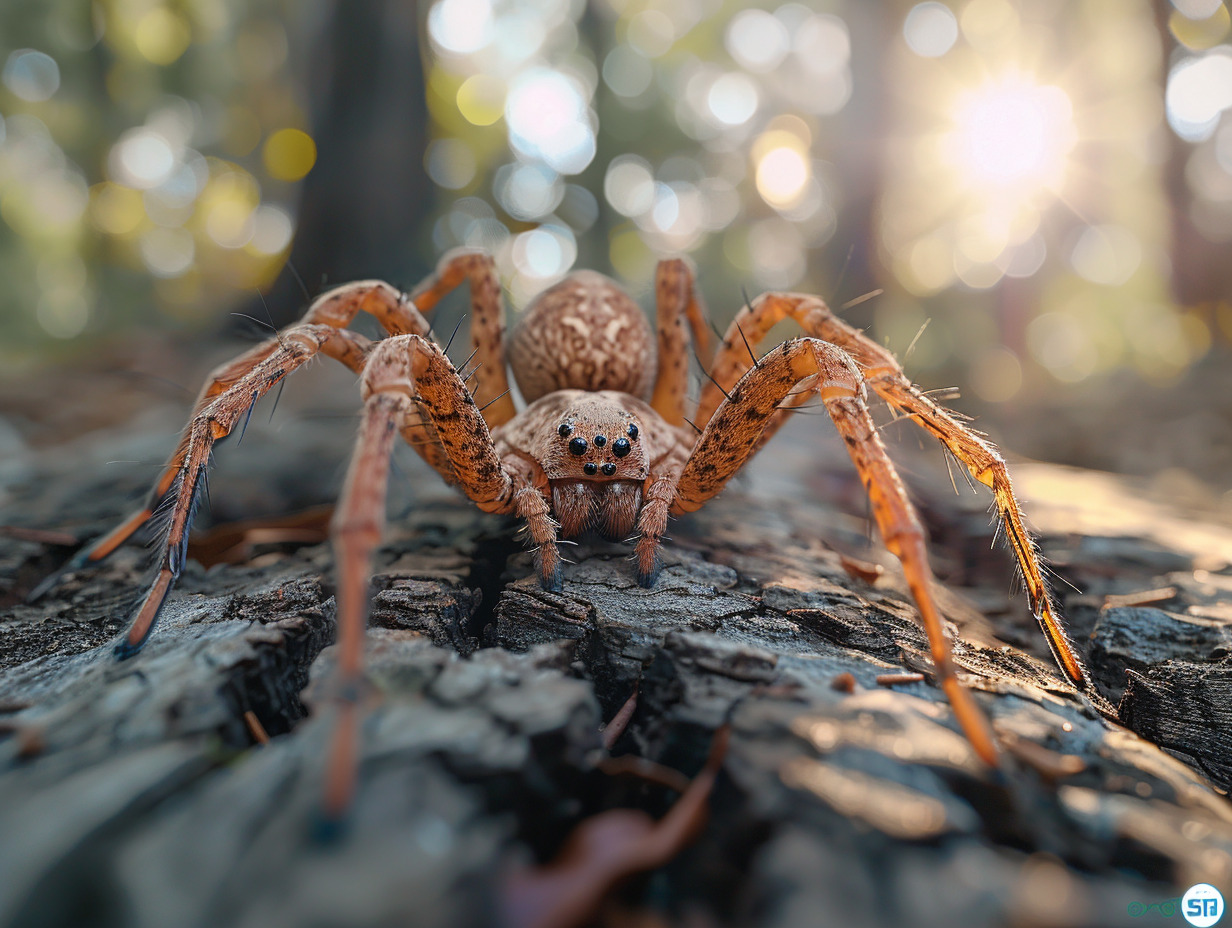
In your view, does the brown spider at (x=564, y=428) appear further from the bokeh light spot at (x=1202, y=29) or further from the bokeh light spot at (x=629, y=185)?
the bokeh light spot at (x=629, y=185)

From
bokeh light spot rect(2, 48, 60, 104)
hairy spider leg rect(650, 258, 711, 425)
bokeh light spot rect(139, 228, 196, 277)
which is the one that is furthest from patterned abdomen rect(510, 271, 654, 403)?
bokeh light spot rect(139, 228, 196, 277)

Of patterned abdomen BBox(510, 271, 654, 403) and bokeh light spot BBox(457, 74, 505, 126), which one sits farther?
bokeh light spot BBox(457, 74, 505, 126)

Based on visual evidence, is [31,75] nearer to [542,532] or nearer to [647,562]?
[542,532]

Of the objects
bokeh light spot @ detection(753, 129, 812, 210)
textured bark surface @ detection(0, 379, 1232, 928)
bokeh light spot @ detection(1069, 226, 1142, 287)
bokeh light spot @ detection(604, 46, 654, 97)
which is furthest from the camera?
bokeh light spot @ detection(1069, 226, 1142, 287)

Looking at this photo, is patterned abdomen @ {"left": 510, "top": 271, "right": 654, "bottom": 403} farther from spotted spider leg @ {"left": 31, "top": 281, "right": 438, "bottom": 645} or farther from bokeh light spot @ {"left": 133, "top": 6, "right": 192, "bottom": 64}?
bokeh light spot @ {"left": 133, "top": 6, "right": 192, "bottom": 64}

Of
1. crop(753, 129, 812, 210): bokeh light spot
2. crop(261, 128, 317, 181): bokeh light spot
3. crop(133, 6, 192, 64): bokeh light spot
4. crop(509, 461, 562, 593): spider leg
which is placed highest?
crop(133, 6, 192, 64): bokeh light spot

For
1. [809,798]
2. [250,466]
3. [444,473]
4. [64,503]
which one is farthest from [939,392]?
[64,503]
